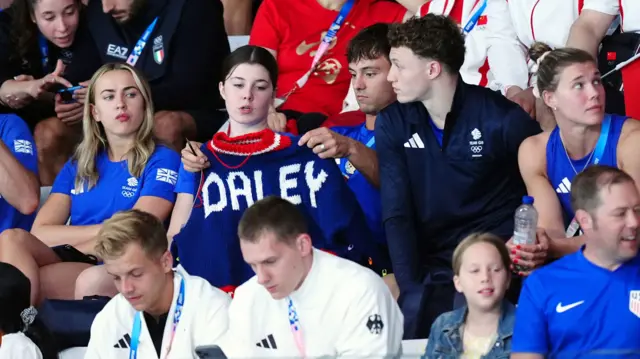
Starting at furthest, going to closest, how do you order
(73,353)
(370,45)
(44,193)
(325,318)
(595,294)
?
(44,193), (370,45), (73,353), (325,318), (595,294)

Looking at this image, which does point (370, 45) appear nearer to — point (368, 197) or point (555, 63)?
point (368, 197)

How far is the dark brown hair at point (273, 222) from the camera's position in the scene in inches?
170

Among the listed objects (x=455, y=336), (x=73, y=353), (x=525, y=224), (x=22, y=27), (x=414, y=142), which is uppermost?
(x=22, y=27)

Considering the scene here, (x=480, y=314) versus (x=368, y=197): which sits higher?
(x=368, y=197)

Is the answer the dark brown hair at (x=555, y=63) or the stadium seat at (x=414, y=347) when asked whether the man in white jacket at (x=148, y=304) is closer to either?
the stadium seat at (x=414, y=347)

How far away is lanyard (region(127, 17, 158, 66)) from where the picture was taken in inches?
249

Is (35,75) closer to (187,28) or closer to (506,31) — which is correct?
(187,28)

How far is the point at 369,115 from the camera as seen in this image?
5.74m

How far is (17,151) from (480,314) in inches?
103

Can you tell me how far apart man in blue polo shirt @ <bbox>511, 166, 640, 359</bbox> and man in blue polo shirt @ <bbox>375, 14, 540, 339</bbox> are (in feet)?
3.13

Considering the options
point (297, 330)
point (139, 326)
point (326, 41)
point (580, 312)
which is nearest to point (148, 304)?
point (139, 326)

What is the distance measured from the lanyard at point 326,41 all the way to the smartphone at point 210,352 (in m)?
2.29

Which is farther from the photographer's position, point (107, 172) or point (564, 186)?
point (107, 172)

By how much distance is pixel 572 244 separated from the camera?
473cm
